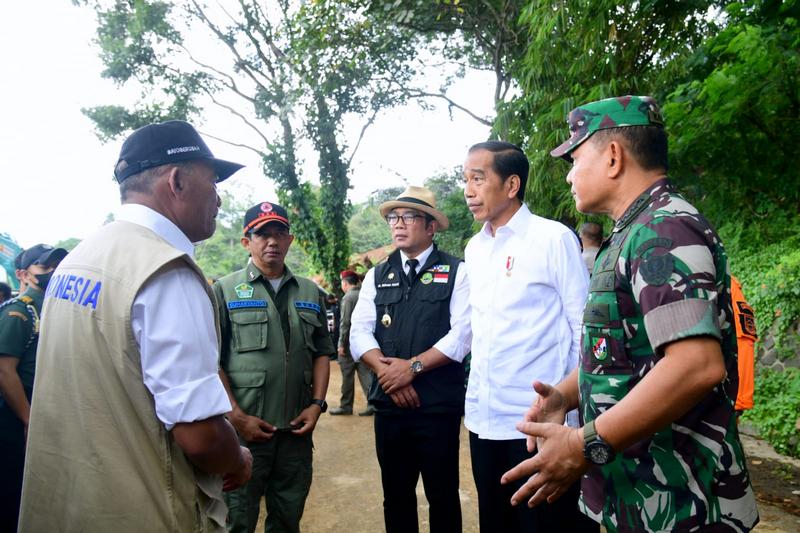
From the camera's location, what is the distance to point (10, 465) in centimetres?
312

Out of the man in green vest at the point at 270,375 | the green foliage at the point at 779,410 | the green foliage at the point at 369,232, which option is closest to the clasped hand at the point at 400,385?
the man in green vest at the point at 270,375

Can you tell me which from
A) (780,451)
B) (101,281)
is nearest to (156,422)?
(101,281)

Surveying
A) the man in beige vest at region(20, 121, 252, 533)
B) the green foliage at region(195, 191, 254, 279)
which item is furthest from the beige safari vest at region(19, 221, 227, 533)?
the green foliage at region(195, 191, 254, 279)

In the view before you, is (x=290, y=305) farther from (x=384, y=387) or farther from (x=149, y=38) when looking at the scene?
(x=149, y=38)

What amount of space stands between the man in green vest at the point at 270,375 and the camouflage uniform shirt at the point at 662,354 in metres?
2.03

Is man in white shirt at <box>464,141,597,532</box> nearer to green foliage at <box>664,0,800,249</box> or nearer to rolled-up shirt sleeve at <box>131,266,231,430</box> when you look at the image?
rolled-up shirt sleeve at <box>131,266,231,430</box>

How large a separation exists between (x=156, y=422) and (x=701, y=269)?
155 cm

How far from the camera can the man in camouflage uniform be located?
1.35m

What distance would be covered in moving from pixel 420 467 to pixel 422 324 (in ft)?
2.72

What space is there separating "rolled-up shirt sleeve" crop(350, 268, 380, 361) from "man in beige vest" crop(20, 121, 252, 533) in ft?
5.50

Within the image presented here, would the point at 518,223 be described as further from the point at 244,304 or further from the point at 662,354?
the point at 244,304

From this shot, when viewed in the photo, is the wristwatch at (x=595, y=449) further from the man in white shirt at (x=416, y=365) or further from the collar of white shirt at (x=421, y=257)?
the collar of white shirt at (x=421, y=257)

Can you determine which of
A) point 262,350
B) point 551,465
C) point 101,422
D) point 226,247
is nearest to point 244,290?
point 262,350

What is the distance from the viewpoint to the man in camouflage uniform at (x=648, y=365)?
135 centimetres
